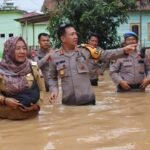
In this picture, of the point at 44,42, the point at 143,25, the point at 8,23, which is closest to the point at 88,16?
the point at 44,42

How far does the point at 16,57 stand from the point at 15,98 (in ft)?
1.62

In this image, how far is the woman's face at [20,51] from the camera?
19.9 feet

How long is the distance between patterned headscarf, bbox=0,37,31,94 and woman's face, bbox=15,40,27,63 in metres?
0.04

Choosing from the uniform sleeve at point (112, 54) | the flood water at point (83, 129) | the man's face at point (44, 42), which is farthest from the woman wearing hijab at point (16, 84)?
the man's face at point (44, 42)

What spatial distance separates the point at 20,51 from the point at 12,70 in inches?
9.9

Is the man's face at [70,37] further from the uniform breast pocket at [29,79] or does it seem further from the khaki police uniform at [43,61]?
the khaki police uniform at [43,61]

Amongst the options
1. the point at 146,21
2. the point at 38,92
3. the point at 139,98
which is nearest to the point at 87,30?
the point at 139,98

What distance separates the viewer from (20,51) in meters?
6.06

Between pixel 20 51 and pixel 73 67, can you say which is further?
pixel 73 67

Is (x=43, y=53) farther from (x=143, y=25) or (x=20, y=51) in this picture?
(x=143, y=25)

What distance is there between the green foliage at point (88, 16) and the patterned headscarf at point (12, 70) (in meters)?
13.3

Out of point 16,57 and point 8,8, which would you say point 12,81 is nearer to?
point 16,57

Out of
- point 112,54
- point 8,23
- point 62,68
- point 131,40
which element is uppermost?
point 8,23

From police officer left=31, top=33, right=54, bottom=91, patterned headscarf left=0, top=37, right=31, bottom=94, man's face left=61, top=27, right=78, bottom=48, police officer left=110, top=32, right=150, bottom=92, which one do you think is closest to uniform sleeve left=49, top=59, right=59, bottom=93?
man's face left=61, top=27, right=78, bottom=48
